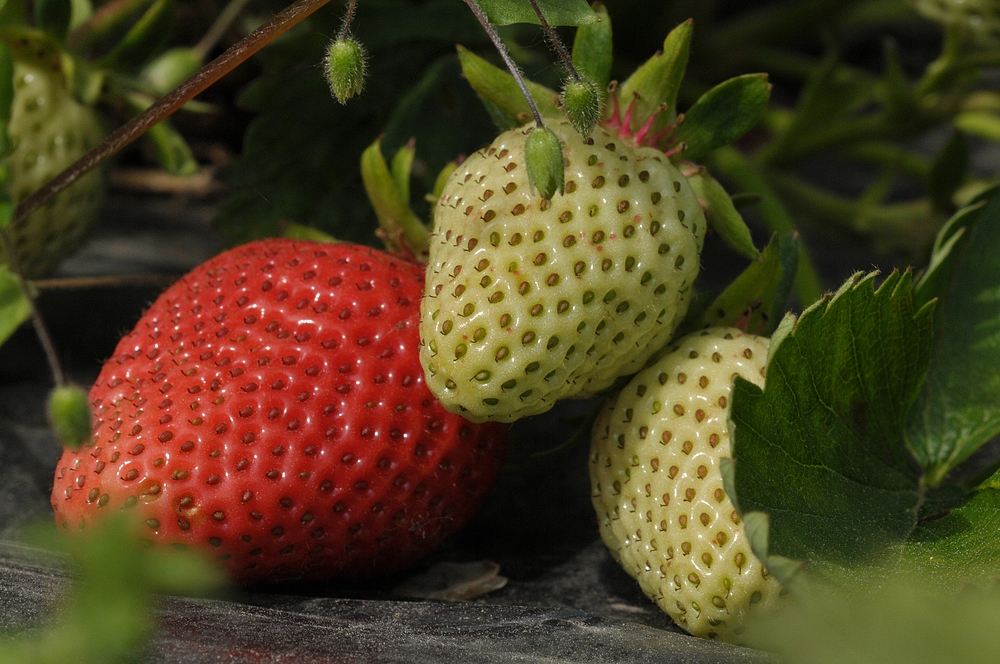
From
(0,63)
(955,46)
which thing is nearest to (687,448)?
(0,63)

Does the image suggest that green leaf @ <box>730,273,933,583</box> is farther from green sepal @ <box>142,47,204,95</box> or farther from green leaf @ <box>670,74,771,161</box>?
green sepal @ <box>142,47,204,95</box>

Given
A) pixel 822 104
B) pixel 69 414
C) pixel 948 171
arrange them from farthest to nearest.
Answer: pixel 822 104 < pixel 948 171 < pixel 69 414

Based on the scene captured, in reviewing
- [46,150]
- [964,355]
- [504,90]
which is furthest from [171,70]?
[964,355]

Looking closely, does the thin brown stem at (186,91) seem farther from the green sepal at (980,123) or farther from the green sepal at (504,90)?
the green sepal at (980,123)

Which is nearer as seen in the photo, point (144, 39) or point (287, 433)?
point (287, 433)

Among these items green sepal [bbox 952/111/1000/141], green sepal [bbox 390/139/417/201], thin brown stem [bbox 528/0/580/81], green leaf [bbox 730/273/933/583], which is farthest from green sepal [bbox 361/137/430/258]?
green sepal [bbox 952/111/1000/141]

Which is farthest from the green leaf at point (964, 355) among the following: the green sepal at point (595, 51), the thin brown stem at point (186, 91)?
the thin brown stem at point (186, 91)

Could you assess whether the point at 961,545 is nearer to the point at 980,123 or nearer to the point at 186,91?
the point at 186,91
